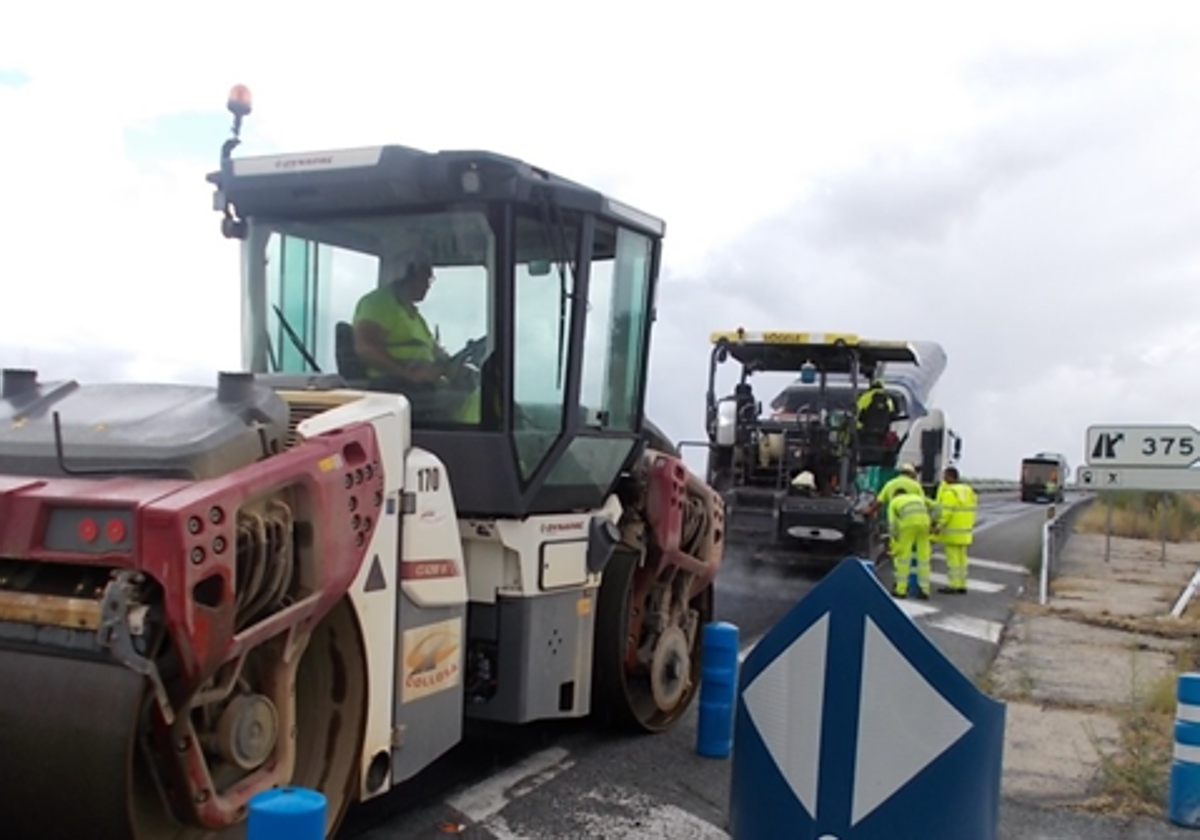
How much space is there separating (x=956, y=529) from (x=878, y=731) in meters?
11.0

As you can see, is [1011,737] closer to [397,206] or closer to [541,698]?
[541,698]

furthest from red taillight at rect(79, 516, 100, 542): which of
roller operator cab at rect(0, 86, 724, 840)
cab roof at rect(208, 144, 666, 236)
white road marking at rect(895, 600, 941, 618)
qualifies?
white road marking at rect(895, 600, 941, 618)

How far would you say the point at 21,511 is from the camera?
11.0ft

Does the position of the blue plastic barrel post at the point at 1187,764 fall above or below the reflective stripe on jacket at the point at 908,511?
below

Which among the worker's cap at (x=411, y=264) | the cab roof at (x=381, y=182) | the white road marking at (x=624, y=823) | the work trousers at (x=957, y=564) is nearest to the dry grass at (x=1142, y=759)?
the white road marking at (x=624, y=823)

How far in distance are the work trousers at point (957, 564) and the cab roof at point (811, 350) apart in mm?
2962

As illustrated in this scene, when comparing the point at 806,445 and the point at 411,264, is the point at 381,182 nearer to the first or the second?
the point at 411,264

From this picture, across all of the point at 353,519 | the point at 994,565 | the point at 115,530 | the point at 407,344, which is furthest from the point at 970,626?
the point at 115,530

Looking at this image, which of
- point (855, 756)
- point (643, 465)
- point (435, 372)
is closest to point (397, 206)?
point (435, 372)

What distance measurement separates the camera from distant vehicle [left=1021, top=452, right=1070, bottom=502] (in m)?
44.8

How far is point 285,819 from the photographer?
8.64ft

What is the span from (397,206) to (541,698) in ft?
7.49

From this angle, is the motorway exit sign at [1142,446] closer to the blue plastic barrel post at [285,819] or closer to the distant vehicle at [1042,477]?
the blue plastic barrel post at [285,819]

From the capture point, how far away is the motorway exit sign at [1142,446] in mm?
11773
